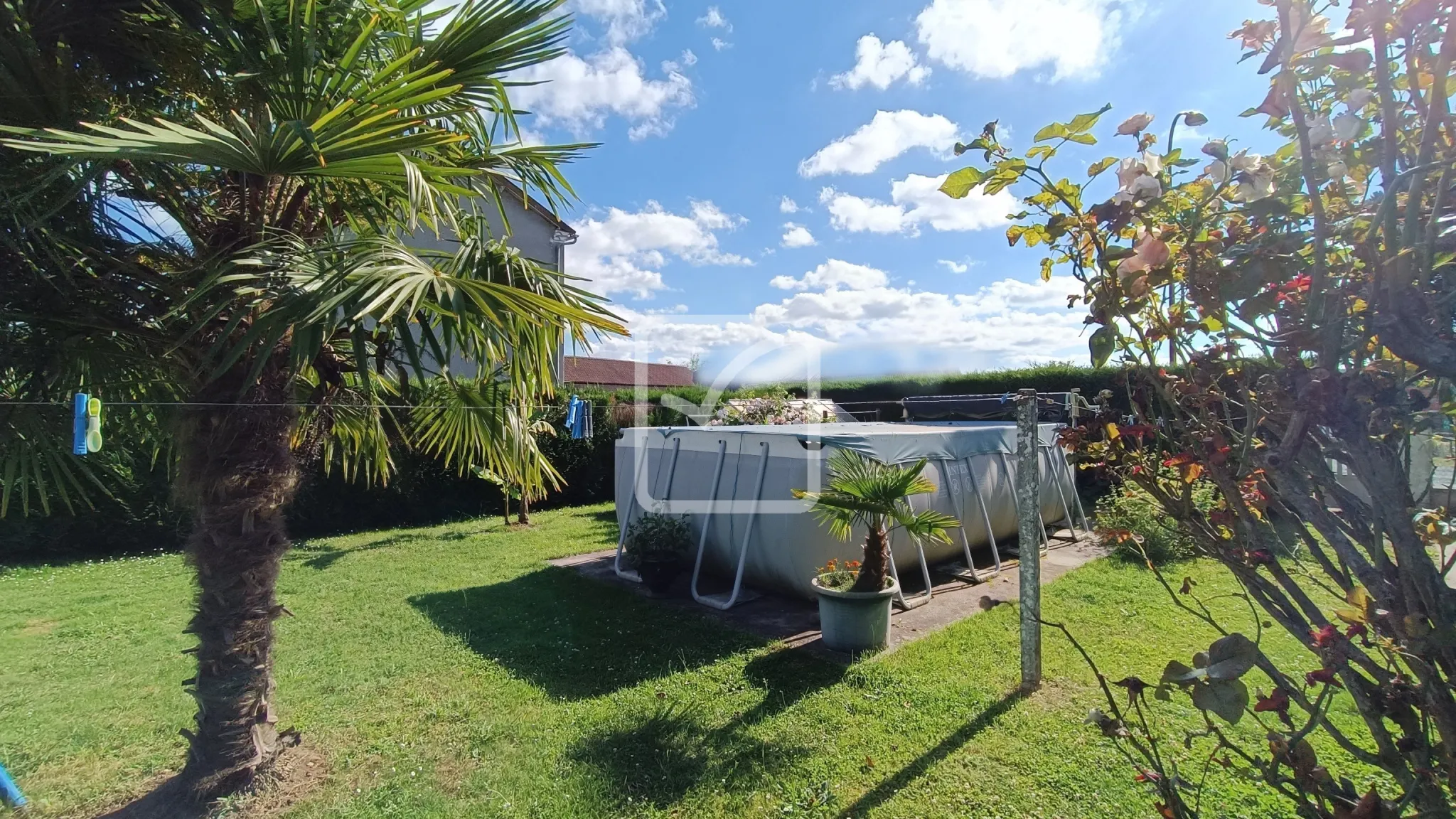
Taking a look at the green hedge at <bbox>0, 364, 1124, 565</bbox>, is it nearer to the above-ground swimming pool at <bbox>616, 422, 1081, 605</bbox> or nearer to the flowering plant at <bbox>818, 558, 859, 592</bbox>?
the above-ground swimming pool at <bbox>616, 422, 1081, 605</bbox>

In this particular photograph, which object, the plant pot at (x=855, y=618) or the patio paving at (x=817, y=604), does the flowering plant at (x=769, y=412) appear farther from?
the plant pot at (x=855, y=618)

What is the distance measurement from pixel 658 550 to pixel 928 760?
3.59m

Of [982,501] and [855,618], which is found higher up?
[982,501]

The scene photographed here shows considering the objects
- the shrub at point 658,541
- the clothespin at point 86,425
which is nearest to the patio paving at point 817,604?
the shrub at point 658,541

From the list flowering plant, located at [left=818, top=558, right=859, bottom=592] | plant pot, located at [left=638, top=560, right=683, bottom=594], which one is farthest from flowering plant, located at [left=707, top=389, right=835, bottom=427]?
flowering plant, located at [left=818, top=558, right=859, bottom=592]

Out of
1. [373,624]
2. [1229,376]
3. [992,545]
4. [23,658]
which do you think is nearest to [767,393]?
[992,545]

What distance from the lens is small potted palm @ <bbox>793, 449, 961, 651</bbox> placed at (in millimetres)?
4758

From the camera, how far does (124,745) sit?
379 centimetres

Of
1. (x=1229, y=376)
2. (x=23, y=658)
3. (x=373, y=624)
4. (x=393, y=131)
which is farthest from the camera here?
(x=373, y=624)

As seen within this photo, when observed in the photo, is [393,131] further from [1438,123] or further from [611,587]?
[611,587]

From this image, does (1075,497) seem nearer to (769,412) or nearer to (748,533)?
(769,412)

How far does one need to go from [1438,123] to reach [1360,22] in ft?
0.67

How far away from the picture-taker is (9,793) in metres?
2.99

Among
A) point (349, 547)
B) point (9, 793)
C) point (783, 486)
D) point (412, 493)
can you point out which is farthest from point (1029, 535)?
point (412, 493)
